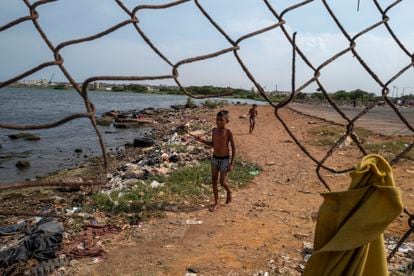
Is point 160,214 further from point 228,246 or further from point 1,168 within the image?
point 1,168

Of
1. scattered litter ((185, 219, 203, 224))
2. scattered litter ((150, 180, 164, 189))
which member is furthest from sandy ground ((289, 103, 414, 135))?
scattered litter ((150, 180, 164, 189))

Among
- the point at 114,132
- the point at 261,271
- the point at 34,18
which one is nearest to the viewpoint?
the point at 34,18

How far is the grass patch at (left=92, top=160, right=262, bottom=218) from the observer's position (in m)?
5.70

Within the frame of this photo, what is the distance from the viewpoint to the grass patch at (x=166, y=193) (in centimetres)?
570

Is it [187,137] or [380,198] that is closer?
[380,198]

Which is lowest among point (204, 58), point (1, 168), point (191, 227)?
point (1, 168)

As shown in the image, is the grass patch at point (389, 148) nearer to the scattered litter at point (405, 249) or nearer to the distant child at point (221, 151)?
the distant child at point (221, 151)

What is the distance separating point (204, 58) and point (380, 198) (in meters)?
0.62

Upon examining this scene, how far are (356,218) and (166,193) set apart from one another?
5.45m

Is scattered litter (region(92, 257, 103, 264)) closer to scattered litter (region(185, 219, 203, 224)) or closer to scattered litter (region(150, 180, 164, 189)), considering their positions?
scattered litter (region(185, 219, 203, 224))

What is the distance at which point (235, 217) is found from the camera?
5605 millimetres

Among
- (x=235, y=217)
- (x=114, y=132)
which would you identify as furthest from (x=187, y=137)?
(x=114, y=132)

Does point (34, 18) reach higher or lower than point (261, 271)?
higher

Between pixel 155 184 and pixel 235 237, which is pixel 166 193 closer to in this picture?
pixel 155 184
